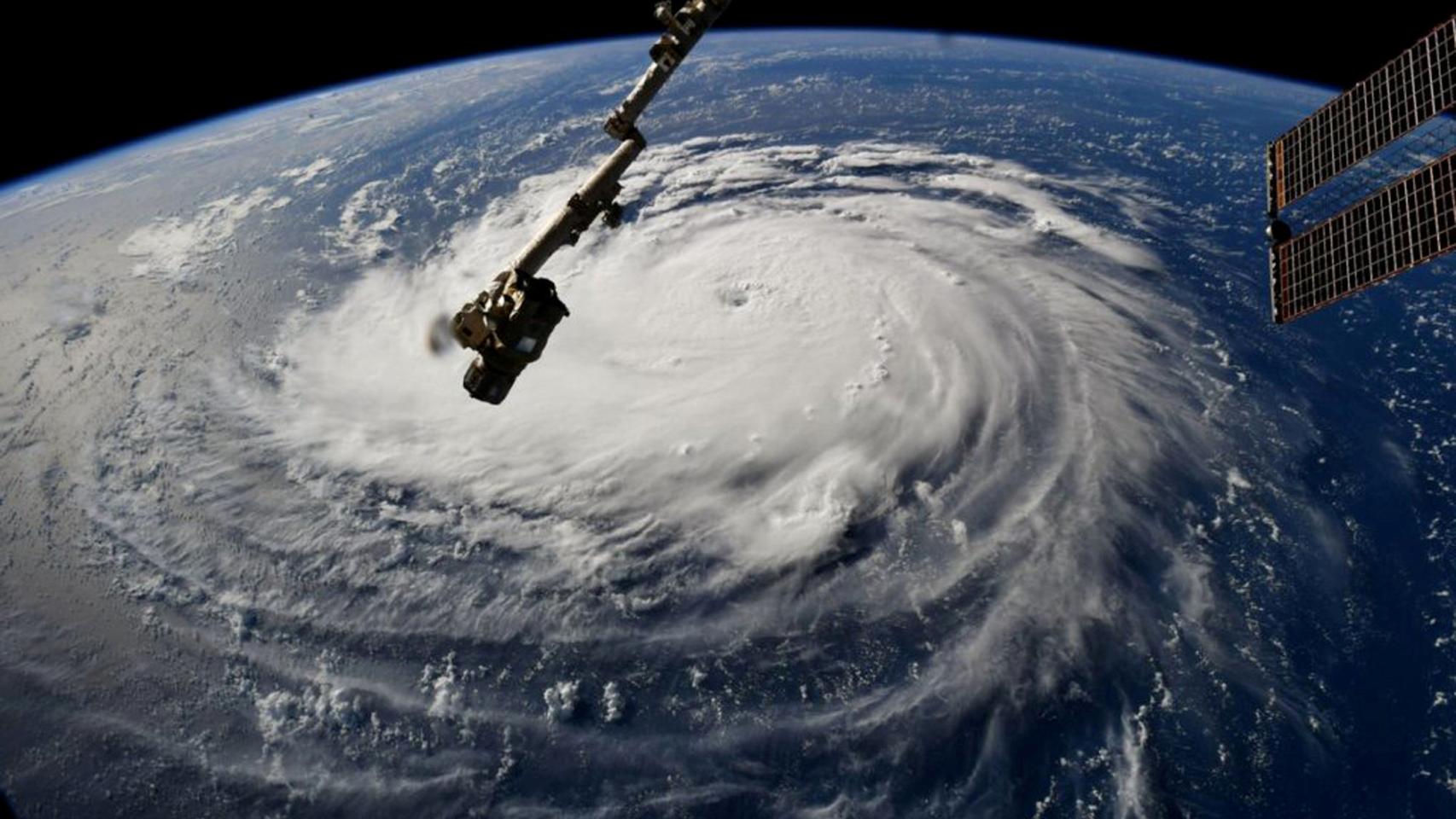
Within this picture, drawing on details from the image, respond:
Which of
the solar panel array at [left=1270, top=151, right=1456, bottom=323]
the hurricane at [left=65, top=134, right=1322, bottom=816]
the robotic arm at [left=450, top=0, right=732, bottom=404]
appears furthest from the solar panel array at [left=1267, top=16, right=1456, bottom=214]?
the robotic arm at [left=450, top=0, right=732, bottom=404]

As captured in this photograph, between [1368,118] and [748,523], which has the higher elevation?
[1368,118]

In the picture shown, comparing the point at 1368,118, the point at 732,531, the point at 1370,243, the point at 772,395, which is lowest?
the point at 732,531

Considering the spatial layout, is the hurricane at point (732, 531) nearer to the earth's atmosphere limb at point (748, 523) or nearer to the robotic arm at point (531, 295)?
the earth's atmosphere limb at point (748, 523)

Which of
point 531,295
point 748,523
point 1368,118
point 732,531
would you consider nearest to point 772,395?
point 748,523

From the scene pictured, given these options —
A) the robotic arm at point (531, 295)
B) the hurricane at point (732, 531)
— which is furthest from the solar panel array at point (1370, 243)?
the robotic arm at point (531, 295)

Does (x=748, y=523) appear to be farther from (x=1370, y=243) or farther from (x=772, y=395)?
(x=1370, y=243)

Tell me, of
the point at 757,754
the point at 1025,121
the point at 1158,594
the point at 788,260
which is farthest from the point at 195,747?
the point at 1025,121

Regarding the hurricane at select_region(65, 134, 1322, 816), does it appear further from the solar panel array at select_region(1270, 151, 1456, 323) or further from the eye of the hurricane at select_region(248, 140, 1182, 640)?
the solar panel array at select_region(1270, 151, 1456, 323)

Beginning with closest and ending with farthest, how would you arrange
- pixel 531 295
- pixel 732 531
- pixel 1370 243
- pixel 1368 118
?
pixel 531 295 < pixel 1370 243 < pixel 1368 118 < pixel 732 531
